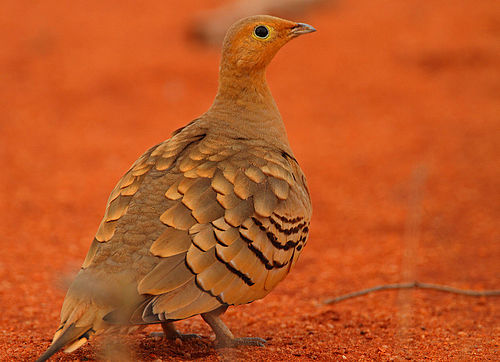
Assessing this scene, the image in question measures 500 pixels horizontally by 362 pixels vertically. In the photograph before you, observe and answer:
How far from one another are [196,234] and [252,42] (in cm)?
179

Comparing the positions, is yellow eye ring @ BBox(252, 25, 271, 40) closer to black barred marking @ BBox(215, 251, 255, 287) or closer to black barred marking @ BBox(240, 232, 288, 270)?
black barred marking @ BBox(240, 232, 288, 270)

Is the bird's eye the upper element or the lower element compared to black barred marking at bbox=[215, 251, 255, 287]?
upper

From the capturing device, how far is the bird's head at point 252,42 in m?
4.66

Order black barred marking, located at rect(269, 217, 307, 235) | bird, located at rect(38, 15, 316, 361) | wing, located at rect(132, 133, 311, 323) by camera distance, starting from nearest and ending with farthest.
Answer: bird, located at rect(38, 15, 316, 361)
wing, located at rect(132, 133, 311, 323)
black barred marking, located at rect(269, 217, 307, 235)

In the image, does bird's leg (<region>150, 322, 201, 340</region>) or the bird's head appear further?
the bird's head

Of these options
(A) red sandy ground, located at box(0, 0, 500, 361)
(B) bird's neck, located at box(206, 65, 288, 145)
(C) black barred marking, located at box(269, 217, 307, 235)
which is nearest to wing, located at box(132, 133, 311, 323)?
(C) black barred marking, located at box(269, 217, 307, 235)

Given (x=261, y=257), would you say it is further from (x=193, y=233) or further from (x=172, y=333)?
(x=172, y=333)

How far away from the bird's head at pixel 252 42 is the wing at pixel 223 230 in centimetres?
79

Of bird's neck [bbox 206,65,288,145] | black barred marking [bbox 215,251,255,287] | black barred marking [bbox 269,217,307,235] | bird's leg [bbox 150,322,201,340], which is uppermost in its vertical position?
bird's neck [bbox 206,65,288,145]

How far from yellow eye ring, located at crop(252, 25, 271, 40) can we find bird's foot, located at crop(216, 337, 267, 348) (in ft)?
7.12

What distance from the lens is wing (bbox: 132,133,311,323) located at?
341cm

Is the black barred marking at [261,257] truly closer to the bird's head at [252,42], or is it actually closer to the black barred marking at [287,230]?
the black barred marking at [287,230]

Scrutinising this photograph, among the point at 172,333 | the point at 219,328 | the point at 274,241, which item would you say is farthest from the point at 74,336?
the point at 274,241

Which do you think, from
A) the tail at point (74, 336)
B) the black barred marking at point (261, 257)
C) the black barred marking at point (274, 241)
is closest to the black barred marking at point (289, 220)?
the black barred marking at point (274, 241)
